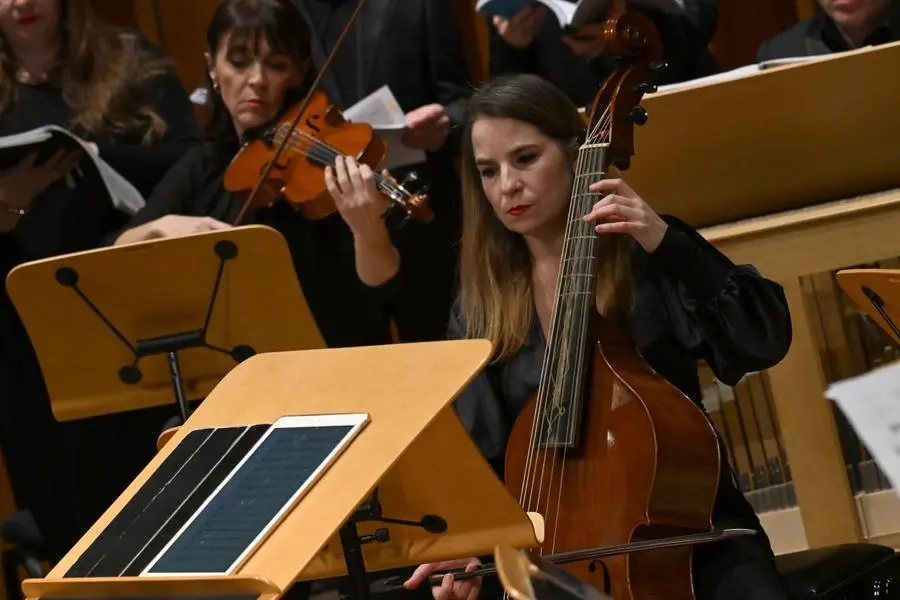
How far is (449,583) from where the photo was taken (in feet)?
5.18

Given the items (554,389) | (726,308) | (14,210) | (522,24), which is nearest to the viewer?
(554,389)

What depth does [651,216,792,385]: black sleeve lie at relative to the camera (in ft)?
5.83

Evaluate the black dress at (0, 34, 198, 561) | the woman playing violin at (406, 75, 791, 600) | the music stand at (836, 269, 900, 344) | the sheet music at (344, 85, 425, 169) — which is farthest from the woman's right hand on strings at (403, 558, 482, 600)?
the black dress at (0, 34, 198, 561)

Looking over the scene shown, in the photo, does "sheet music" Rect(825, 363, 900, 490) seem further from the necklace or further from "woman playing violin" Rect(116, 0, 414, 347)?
the necklace

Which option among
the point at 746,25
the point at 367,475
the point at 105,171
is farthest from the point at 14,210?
the point at 746,25

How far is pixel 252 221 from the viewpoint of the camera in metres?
2.33

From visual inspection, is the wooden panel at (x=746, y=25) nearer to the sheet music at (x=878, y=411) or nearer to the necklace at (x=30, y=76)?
the necklace at (x=30, y=76)

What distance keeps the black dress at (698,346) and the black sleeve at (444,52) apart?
730 mm

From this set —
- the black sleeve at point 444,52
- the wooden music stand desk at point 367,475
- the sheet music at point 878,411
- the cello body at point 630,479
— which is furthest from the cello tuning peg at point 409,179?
Answer: the sheet music at point 878,411

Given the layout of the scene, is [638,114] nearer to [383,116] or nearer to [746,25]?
[383,116]

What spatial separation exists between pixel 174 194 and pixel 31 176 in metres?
0.27

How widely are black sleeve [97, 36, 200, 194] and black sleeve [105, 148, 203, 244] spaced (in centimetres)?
7

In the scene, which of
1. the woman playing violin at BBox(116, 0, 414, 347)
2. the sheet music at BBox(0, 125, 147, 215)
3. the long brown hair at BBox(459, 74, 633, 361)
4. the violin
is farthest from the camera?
the woman playing violin at BBox(116, 0, 414, 347)

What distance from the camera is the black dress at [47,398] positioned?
2.43 m
